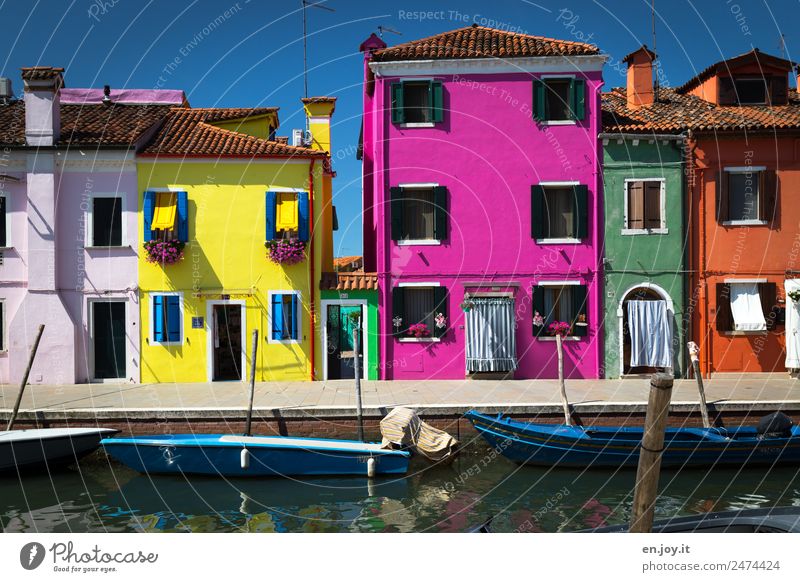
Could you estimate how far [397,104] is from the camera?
2053 centimetres

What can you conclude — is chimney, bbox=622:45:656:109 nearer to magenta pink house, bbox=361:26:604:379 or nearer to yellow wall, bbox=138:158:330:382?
magenta pink house, bbox=361:26:604:379

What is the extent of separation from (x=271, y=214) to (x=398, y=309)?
14.1 ft

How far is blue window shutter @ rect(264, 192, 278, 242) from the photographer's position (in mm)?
20234

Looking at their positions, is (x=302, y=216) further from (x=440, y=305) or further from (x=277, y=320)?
(x=440, y=305)

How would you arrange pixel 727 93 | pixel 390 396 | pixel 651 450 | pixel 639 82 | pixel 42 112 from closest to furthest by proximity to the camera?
pixel 651 450, pixel 390 396, pixel 42 112, pixel 727 93, pixel 639 82

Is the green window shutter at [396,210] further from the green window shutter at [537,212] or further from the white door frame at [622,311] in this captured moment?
the white door frame at [622,311]

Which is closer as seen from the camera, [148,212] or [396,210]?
[148,212]

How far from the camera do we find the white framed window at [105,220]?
20203 millimetres

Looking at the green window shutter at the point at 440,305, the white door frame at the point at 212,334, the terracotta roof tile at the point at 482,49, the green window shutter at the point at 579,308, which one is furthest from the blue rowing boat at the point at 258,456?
the terracotta roof tile at the point at 482,49

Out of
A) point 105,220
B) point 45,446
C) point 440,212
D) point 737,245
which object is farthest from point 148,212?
point 737,245

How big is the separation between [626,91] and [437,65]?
251 inches

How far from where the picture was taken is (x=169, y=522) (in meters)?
11.2

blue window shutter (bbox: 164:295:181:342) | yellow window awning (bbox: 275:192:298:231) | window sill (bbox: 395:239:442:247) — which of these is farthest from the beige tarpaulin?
blue window shutter (bbox: 164:295:181:342)
